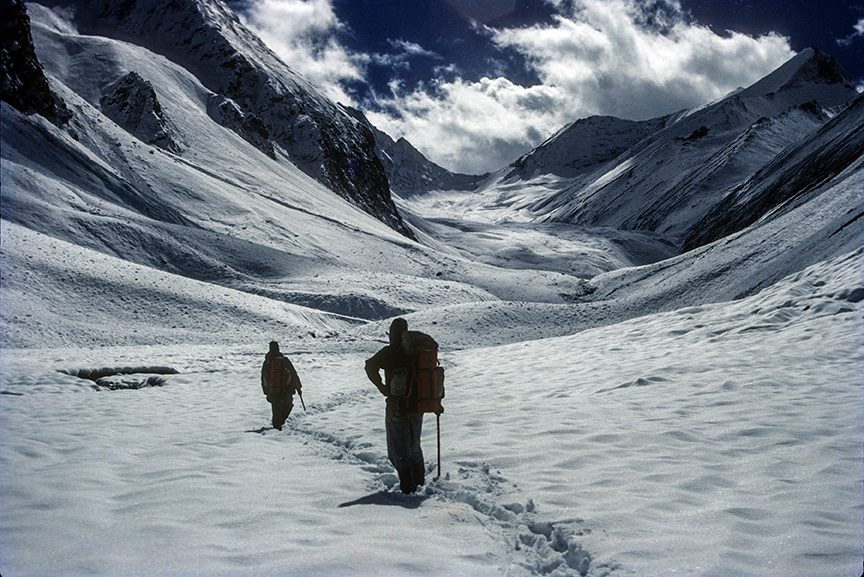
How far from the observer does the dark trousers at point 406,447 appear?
688cm

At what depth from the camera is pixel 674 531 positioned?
5168mm

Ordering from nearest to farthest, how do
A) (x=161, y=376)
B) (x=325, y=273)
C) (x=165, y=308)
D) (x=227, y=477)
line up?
(x=227, y=477) < (x=161, y=376) < (x=165, y=308) < (x=325, y=273)

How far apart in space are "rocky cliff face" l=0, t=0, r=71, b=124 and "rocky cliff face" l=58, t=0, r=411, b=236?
54.0 m

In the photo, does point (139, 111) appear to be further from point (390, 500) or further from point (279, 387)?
point (390, 500)

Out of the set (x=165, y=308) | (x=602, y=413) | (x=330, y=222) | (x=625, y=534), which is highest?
(x=330, y=222)

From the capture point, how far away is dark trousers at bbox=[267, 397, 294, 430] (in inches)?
467

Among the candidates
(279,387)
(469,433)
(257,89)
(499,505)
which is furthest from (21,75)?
(257,89)

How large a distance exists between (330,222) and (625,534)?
77382 mm

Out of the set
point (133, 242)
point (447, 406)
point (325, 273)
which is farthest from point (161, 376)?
point (325, 273)

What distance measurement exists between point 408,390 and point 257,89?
157 m

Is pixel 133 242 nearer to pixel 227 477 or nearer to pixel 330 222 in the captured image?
pixel 330 222

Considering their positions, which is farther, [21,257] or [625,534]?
[21,257]

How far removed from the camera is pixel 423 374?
6.83m

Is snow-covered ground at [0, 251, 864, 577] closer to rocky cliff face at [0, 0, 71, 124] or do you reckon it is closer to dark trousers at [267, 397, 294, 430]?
dark trousers at [267, 397, 294, 430]
